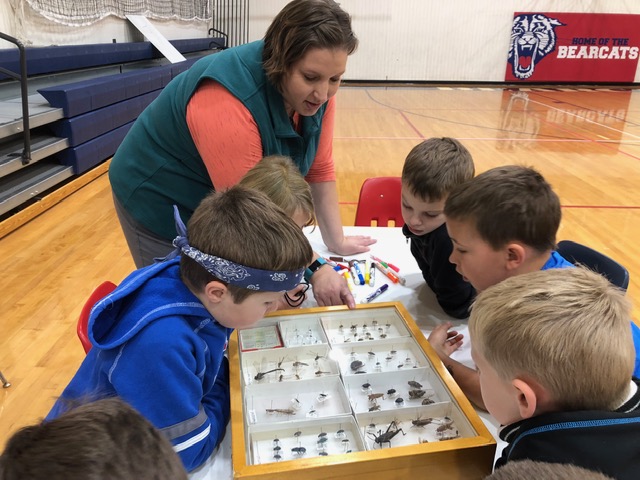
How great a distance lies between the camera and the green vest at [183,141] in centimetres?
151

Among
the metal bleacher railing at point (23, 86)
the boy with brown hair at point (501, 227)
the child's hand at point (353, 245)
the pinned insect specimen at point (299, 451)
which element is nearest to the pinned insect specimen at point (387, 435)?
the pinned insect specimen at point (299, 451)

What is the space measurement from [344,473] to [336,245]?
1.17 m

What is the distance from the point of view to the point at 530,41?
1170cm

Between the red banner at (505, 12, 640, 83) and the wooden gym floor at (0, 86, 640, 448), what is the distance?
145cm

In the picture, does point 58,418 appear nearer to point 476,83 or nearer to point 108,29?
point 108,29

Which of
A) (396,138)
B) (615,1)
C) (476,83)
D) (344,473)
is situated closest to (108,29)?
(396,138)

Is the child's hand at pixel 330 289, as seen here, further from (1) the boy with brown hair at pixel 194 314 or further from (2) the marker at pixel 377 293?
(1) the boy with brown hair at pixel 194 314

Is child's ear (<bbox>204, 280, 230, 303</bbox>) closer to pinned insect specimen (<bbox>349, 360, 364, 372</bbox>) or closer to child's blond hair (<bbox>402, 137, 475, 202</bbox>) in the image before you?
pinned insect specimen (<bbox>349, 360, 364, 372</bbox>)

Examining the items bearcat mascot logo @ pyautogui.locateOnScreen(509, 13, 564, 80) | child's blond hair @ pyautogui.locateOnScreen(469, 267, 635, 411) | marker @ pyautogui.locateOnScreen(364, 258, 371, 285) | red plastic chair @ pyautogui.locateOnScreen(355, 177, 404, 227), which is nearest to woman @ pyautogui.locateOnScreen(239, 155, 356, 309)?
marker @ pyautogui.locateOnScreen(364, 258, 371, 285)

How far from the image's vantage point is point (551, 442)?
0.86 m

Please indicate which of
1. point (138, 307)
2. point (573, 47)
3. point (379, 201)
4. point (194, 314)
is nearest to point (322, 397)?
point (194, 314)

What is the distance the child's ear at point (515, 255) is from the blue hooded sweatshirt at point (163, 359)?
0.75m

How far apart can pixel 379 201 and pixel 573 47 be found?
11.1m

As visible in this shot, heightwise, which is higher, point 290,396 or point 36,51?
point 36,51
